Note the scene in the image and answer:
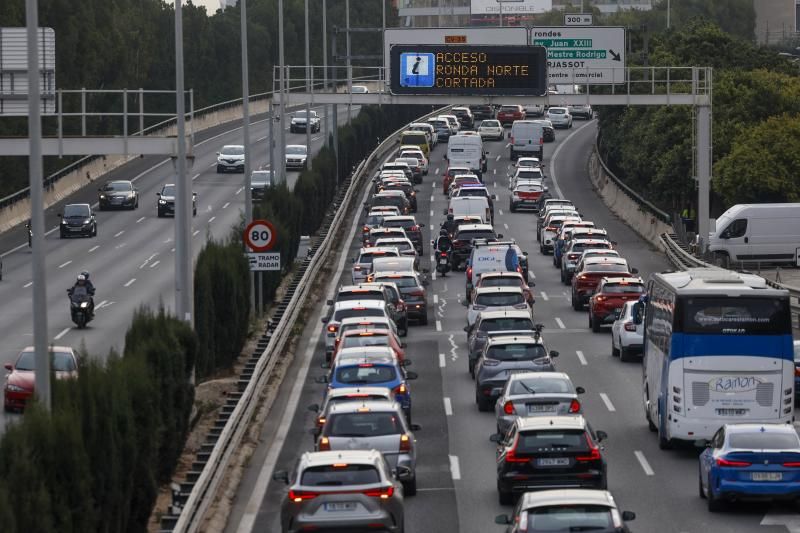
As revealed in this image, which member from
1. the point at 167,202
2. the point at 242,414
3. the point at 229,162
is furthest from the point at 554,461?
the point at 229,162

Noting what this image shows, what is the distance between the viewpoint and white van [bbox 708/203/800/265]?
6075 cm

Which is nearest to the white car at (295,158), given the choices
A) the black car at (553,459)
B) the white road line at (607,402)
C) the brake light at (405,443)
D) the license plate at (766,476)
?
the white road line at (607,402)

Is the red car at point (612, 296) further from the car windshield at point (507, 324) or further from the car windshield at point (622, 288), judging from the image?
the car windshield at point (507, 324)

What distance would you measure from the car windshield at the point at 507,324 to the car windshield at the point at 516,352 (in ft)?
13.7

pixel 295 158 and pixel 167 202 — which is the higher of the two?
pixel 295 158

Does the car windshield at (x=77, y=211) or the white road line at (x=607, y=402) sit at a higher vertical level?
the car windshield at (x=77, y=211)

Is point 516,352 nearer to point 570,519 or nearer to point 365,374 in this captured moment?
point 365,374

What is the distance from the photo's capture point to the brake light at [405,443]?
24.7m

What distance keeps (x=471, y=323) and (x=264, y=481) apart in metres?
15.6

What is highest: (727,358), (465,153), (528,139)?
(528,139)

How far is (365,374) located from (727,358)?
20.3 feet

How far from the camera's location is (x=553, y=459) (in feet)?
79.0

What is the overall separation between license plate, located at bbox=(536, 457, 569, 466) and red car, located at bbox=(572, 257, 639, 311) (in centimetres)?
2466

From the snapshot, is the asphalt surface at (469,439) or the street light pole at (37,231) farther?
the asphalt surface at (469,439)
